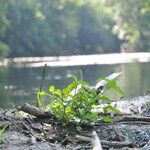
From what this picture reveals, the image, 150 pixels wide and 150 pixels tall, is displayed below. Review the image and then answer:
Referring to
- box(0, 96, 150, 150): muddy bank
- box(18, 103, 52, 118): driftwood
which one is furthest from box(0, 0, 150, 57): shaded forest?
box(0, 96, 150, 150): muddy bank

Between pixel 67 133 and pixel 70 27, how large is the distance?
9766 cm

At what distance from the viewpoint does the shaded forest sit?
8288cm

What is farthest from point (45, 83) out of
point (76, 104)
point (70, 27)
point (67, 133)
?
point (70, 27)

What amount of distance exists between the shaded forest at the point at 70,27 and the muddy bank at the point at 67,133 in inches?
2432

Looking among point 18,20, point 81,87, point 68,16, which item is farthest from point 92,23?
point 81,87

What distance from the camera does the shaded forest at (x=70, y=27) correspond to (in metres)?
82.9

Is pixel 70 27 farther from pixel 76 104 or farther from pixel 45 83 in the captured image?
pixel 76 104

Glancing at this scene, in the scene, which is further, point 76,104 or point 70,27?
point 70,27

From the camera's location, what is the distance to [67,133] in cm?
830

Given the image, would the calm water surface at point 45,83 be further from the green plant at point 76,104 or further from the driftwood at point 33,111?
the green plant at point 76,104

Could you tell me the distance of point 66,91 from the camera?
28.3 ft

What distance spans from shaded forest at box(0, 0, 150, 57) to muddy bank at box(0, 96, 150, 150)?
61.8 meters

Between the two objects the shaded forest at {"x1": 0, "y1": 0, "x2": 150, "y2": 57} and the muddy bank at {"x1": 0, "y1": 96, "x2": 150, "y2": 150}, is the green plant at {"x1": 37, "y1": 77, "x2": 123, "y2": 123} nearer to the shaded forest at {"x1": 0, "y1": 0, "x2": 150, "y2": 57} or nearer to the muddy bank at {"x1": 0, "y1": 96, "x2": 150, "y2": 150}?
the muddy bank at {"x1": 0, "y1": 96, "x2": 150, "y2": 150}

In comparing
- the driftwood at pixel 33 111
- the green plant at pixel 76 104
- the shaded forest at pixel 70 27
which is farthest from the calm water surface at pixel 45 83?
the shaded forest at pixel 70 27
